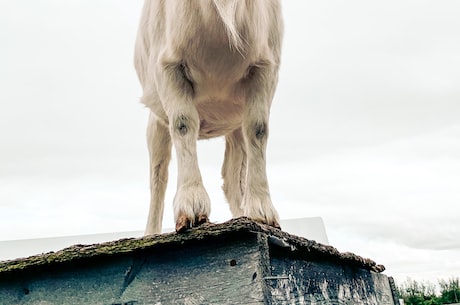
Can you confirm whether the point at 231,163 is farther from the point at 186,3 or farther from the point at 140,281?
the point at 140,281

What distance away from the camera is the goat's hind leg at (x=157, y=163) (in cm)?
423

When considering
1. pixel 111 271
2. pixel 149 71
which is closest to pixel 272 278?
pixel 111 271

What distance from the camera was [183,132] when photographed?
9.67 ft

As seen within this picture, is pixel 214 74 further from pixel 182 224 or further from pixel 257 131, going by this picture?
pixel 182 224

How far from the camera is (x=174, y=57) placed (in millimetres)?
2980

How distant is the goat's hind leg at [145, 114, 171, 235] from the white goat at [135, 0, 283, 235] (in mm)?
891

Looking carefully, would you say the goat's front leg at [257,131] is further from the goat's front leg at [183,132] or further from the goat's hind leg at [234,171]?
the goat's hind leg at [234,171]

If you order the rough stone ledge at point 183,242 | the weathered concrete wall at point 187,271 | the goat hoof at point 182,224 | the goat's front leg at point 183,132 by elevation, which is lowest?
the weathered concrete wall at point 187,271

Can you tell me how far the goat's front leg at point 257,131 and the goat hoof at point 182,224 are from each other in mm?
454

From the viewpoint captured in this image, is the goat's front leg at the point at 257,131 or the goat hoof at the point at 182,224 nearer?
the goat hoof at the point at 182,224

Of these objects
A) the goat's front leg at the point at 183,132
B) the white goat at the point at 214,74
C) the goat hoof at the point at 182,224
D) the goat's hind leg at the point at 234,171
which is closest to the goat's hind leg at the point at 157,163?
the goat's hind leg at the point at 234,171

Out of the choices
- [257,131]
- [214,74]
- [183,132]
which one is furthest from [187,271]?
[214,74]

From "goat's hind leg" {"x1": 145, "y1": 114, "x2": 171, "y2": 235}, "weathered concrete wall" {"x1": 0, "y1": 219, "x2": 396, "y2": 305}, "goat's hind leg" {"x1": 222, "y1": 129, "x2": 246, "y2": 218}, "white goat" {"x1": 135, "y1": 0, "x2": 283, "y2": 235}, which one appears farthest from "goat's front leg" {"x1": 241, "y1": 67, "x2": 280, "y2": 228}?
"goat's hind leg" {"x1": 145, "y1": 114, "x2": 171, "y2": 235}

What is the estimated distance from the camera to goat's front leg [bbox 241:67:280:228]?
2.95 meters
